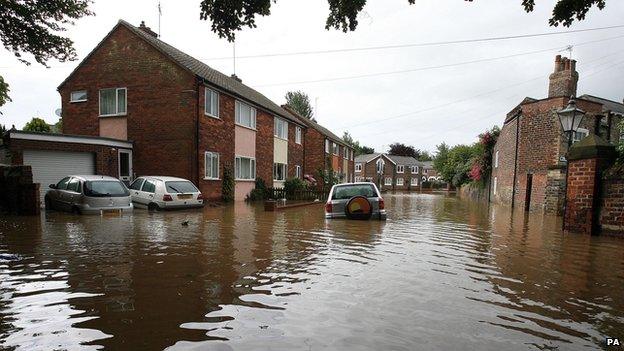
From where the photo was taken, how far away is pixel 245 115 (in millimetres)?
22859

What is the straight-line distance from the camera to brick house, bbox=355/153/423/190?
7944 centimetres

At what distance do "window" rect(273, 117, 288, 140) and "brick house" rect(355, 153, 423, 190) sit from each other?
161ft

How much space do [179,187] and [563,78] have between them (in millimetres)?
20527

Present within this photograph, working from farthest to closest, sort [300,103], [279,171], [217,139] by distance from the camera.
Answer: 1. [300,103]
2. [279,171]
3. [217,139]

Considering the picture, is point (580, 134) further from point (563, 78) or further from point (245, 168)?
point (245, 168)

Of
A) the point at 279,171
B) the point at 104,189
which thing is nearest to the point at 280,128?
the point at 279,171

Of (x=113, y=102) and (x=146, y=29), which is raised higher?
(x=146, y=29)

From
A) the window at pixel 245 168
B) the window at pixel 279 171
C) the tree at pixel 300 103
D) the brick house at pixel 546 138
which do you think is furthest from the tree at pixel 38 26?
the tree at pixel 300 103

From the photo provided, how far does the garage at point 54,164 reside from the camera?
1593 cm

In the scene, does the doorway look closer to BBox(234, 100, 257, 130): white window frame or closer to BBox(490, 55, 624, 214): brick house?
BBox(490, 55, 624, 214): brick house

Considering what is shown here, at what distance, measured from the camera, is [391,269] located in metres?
5.62

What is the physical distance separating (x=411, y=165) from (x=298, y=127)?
5905 centimetres

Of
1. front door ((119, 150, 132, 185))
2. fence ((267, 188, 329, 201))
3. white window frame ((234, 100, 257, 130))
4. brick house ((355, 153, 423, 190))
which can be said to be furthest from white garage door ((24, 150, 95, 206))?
brick house ((355, 153, 423, 190))

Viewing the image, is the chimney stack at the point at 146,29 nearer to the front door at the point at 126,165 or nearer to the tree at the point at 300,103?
the front door at the point at 126,165
